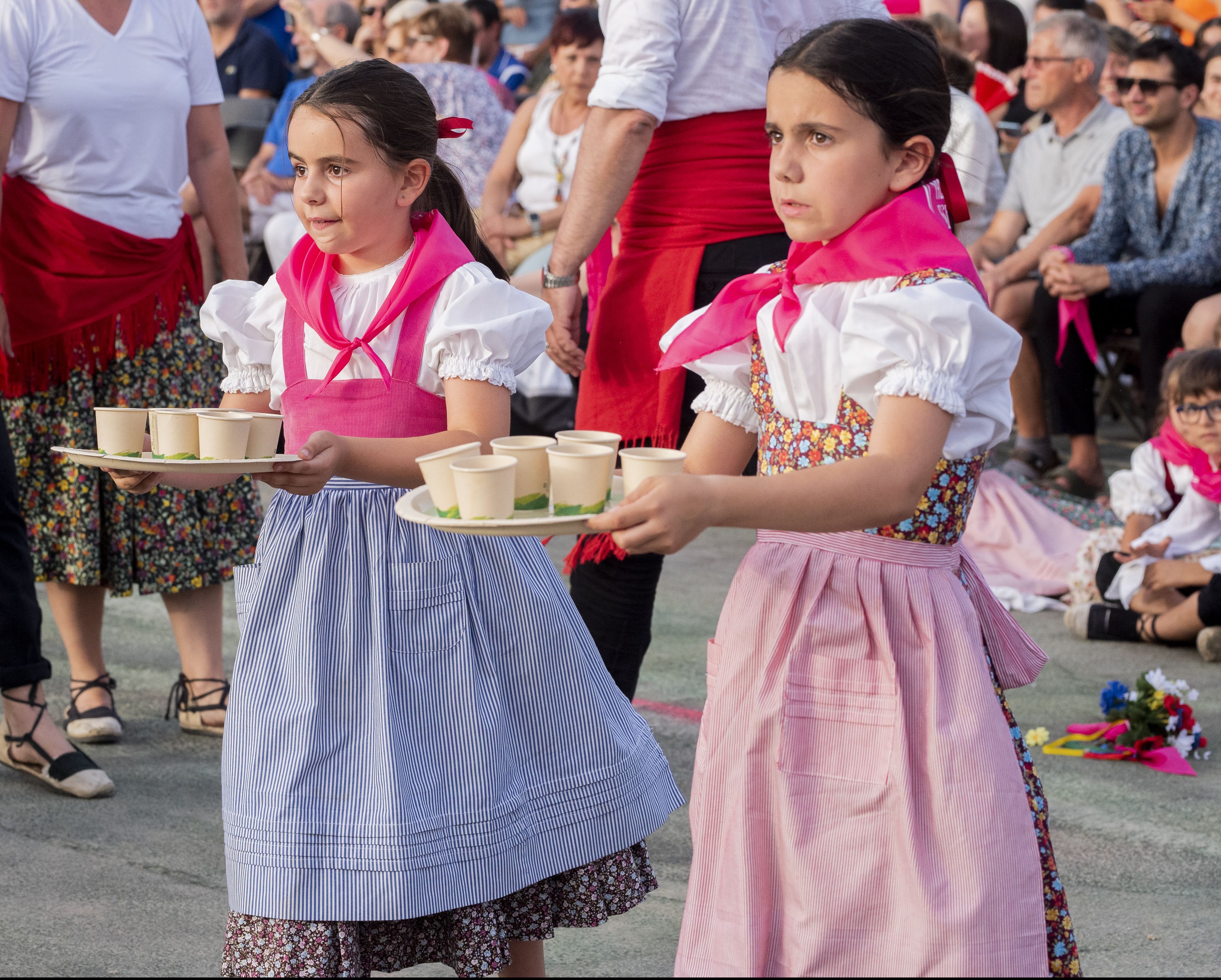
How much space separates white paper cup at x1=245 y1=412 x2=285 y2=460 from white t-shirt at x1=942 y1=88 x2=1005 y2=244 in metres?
3.87

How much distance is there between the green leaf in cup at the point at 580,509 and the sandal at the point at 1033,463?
5.72m

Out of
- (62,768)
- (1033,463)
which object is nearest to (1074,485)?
(1033,463)

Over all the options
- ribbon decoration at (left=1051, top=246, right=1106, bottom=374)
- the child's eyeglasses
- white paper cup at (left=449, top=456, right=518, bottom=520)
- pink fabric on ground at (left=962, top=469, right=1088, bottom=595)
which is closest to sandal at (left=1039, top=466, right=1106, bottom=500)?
ribbon decoration at (left=1051, top=246, right=1106, bottom=374)

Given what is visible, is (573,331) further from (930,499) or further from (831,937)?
(831,937)

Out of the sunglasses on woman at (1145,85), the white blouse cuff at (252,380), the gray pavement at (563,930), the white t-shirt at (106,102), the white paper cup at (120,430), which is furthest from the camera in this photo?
the sunglasses on woman at (1145,85)

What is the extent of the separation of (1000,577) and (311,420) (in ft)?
12.9

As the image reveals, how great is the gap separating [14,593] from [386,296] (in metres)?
1.56

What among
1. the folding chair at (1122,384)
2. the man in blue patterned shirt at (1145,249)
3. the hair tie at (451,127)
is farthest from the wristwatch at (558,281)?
the folding chair at (1122,384)

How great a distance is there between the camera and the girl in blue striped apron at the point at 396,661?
2377 mm

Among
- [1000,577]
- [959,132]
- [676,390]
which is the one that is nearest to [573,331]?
[676,390]

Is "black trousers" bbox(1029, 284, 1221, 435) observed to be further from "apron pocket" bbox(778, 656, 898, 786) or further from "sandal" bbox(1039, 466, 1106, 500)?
"apron pocket" bbox(778, 656, 898, 786)

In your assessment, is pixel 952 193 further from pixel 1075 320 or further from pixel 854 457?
pixel 1075 320

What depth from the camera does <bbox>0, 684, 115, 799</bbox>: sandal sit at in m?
3.72

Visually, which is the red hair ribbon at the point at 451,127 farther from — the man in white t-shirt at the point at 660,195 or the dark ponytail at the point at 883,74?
the dark ponytail at the point at 883,74
